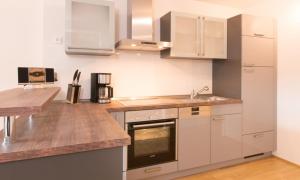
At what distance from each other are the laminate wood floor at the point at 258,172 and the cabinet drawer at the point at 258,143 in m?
0.16

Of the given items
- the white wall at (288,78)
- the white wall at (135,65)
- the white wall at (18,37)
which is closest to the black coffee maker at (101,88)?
the white wall at (135,65)

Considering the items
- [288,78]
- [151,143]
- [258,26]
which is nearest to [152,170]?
[151,143]

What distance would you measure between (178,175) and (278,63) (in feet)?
7.07

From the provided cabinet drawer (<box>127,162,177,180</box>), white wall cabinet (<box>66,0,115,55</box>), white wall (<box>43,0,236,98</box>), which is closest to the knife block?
white wall (<box>43,0,236,98</box>)

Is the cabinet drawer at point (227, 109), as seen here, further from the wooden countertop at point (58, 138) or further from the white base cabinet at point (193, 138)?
the wooden countertop at point (58, 138)

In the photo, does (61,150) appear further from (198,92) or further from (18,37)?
(198,92)

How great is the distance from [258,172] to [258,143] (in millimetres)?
478

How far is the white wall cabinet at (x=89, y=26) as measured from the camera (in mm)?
2156

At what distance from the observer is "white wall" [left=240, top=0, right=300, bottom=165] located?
2680 millimetres

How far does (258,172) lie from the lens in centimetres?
252

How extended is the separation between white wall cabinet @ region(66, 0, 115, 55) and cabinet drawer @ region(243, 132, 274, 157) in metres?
2.21

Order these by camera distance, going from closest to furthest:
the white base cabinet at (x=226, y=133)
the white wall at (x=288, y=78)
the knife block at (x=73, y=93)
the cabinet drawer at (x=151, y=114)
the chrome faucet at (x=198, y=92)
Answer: the cabinet drawer at (x=151, y=114), the knife block at (x=73, y=93), the white base cabinet at (x=226, y=133), the white wall at (x=288, y=78), the chrome faucet at (x=198, y=92)

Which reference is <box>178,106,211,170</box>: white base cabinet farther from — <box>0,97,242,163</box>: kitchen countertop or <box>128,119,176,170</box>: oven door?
<box>0,97,242,163</box>: kitchen countertop

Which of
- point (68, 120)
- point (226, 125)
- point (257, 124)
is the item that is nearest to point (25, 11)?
point (68, 120)
